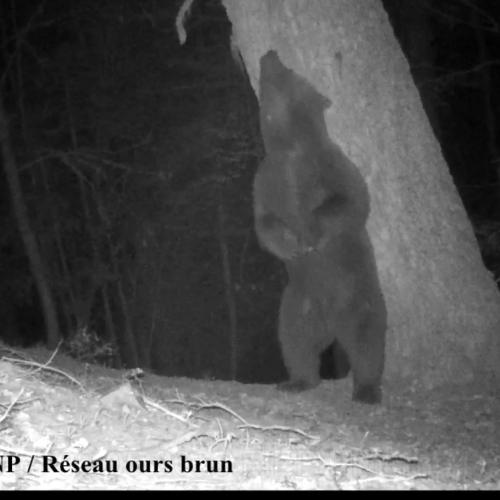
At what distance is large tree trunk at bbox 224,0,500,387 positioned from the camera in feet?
19.0

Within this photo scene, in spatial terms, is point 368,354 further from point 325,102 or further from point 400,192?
point 325,102

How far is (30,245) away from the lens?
45.2 feet

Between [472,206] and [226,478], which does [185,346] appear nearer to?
[472,206]

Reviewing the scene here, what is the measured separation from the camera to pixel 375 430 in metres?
4.72

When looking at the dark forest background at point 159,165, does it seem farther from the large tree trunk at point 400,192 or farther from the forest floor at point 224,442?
the forest floor at point 224,442

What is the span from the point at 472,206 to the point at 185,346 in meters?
8.65

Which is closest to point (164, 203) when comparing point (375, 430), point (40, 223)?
point (40, 223)

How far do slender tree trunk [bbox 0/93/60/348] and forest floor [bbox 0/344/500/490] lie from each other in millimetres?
8100

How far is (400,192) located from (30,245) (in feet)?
31.1

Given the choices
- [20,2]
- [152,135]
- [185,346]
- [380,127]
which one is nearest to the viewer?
[380,127]

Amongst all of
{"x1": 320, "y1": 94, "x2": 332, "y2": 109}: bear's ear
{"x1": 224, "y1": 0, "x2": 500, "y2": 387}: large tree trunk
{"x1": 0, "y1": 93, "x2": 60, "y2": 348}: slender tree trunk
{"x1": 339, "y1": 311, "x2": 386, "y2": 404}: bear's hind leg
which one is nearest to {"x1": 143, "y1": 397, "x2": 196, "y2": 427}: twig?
{"x1": 339, "y1": 311, "x2": 386, "y2": 404}: bear's hind leg

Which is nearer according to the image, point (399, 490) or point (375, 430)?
point (399, 490)

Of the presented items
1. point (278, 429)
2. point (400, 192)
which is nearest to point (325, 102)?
point (400, 192)

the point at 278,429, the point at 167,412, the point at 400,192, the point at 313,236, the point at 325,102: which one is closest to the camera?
the point at 167,412
